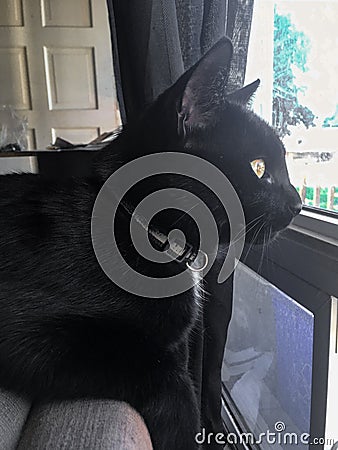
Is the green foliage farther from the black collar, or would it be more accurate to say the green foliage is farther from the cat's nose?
the black collar

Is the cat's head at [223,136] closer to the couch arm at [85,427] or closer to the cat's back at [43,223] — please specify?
the cat's back at [43,223]

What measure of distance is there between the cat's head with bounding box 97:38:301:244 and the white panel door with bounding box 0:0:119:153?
225 cm

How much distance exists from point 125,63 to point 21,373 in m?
0.67

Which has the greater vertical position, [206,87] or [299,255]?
[206,87]

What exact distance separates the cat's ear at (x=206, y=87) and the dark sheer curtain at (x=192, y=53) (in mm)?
130

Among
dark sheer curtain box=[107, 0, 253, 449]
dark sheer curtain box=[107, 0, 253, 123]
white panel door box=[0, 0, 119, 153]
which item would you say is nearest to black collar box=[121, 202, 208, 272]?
dark sheer curtain box=[107, 0, 253, 449]

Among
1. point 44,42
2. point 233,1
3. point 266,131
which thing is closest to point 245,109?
point 266,131

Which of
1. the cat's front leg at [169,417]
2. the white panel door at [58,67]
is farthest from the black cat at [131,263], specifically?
the white panel door at [58,67]

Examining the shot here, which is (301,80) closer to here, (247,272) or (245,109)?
(245,109)

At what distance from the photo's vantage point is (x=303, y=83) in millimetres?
823

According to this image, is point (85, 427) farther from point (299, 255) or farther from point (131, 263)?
point (299, 255)

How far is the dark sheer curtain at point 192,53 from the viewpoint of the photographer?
686 mm

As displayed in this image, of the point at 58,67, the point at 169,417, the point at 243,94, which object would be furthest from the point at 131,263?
the point at 58,67

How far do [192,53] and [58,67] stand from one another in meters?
2.22
